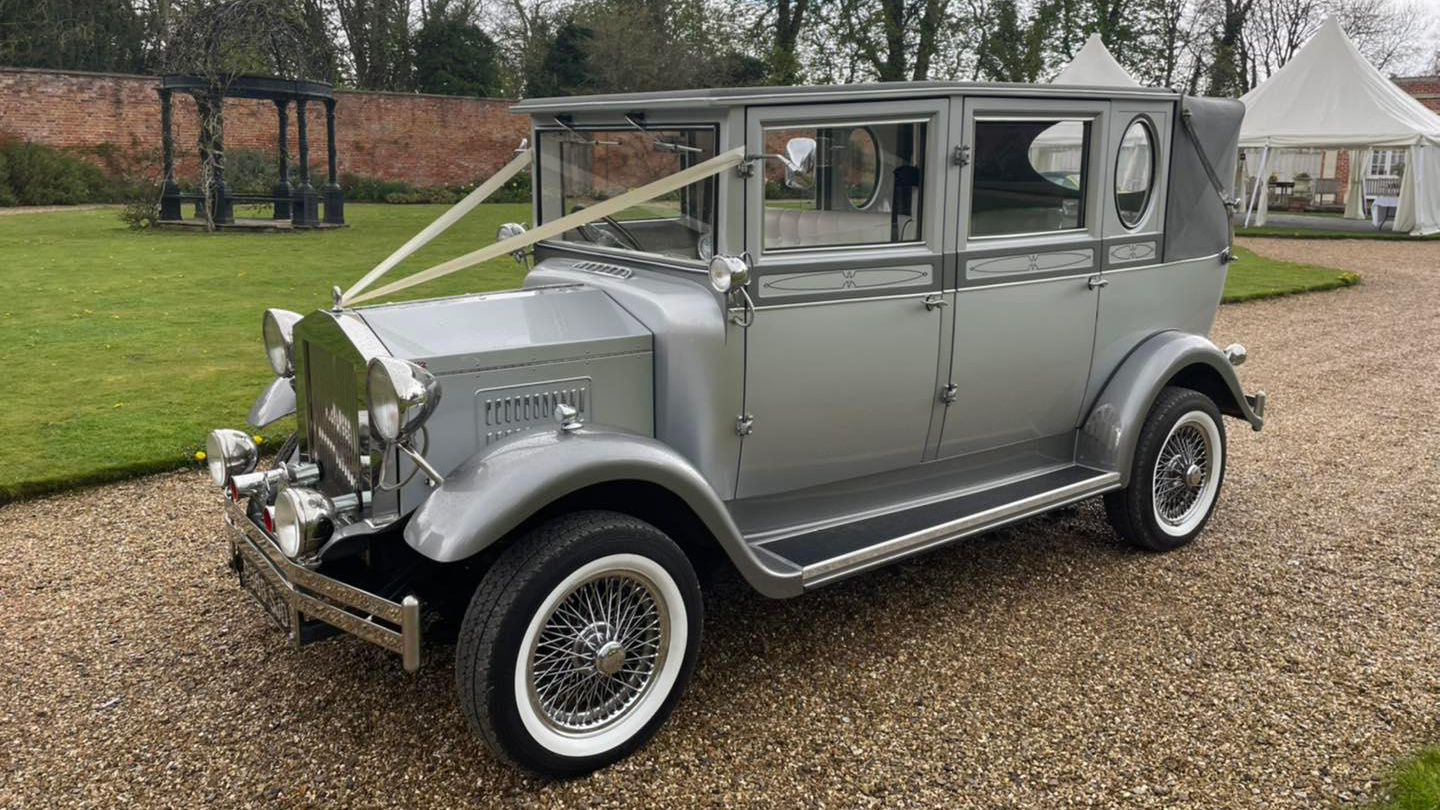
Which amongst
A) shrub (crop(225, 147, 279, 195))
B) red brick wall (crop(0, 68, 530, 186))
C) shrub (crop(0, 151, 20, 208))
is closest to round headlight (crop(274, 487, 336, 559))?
red brick wall (crop(0, 68, 530, 186))

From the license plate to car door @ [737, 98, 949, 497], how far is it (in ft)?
5.36

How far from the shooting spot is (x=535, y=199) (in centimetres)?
464

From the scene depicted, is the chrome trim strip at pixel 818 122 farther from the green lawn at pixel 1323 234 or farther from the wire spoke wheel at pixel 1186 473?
the green lawn at pixel 1323 234

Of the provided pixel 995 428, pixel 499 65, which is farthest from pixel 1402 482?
pixel 499 65

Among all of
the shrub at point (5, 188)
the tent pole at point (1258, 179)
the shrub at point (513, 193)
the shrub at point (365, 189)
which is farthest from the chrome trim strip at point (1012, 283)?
the shrub at point (365, 189)

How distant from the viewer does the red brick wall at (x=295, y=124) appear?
2450cm

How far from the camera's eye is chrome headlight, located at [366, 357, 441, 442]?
309 cm

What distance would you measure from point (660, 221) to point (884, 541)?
1499 millimetres

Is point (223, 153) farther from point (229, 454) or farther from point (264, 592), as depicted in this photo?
point (264, 592)

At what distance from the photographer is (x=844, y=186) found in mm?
4199

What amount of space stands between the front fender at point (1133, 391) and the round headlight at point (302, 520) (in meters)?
3.35

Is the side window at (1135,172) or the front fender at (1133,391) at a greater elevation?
the side window at (1135,172)

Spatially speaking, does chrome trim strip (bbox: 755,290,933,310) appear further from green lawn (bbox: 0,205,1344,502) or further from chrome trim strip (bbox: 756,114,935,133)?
green lawn (bbox: 0,205,1344,502)

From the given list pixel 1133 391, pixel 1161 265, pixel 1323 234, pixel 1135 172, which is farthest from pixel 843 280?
pixel 1323 234
